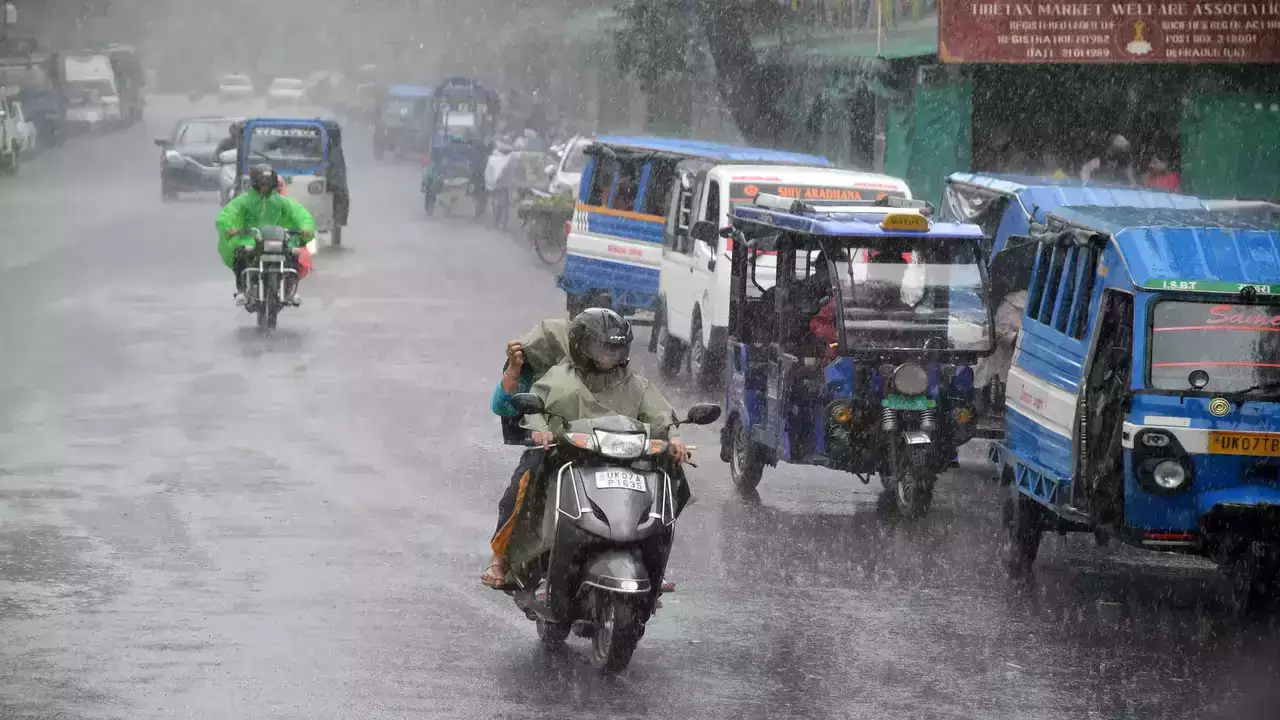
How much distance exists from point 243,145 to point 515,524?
24074mm

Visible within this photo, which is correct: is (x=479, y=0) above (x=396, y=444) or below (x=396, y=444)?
above

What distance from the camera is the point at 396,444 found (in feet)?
45.7

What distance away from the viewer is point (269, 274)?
68.0 ft

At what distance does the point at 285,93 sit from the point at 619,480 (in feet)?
275

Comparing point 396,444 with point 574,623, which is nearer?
point 574,623

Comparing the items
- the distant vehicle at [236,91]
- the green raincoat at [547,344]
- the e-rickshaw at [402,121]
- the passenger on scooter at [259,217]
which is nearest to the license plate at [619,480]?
the green raincoat at [547,344]

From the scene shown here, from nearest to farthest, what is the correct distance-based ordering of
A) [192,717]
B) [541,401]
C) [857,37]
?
[192,717], [541,401], [857,37]

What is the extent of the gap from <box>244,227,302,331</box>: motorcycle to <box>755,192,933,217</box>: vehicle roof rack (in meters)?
8.45

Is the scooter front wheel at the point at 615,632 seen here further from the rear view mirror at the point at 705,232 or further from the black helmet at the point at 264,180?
the black helmet at the point at 264,180

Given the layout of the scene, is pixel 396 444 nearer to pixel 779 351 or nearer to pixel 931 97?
pixel 779 351

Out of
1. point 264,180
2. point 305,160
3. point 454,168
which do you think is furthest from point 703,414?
point 454,168

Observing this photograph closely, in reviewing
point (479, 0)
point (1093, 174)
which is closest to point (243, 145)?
point (1093, 174)

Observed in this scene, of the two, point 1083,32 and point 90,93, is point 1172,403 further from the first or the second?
point 90,93

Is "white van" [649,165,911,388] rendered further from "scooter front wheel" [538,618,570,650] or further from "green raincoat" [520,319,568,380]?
"scooter front wheel" [538,618,570,650]
